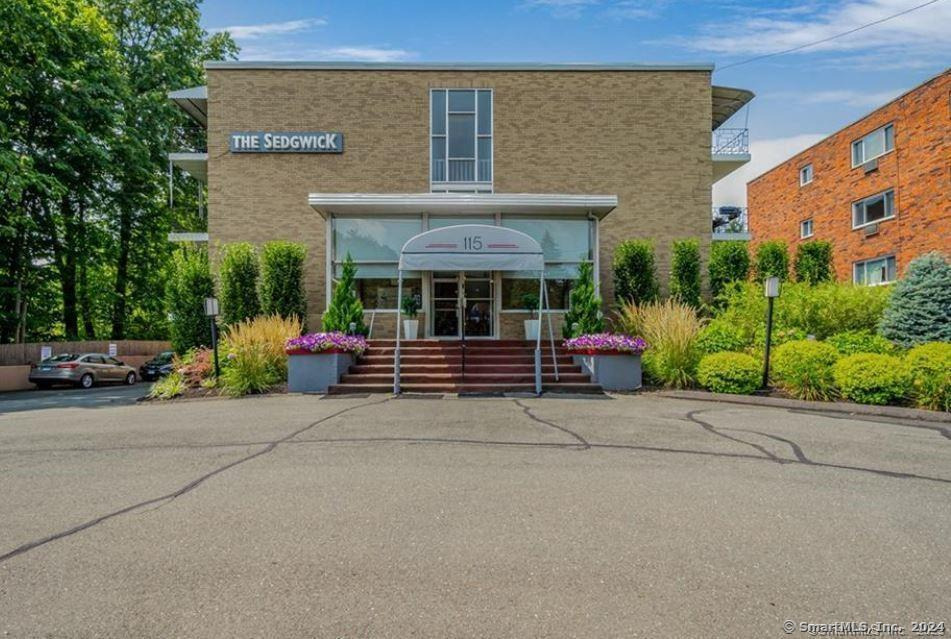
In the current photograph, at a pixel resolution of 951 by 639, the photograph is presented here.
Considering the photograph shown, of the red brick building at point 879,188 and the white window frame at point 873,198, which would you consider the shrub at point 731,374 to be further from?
the white window frame at point 873,198

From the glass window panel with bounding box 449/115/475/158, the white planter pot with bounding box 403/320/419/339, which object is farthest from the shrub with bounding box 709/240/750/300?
the white planter pot with bounding box 403/320/419/339

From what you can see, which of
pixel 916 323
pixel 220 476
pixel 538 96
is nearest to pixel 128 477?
pixel 220 476

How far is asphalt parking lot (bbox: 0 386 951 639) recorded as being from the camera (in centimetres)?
304

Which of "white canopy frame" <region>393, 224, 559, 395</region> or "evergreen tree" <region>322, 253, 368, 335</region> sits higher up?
"white canopy frame" <region>393, 224, 559, 395</region>

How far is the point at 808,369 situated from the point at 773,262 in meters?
8.50

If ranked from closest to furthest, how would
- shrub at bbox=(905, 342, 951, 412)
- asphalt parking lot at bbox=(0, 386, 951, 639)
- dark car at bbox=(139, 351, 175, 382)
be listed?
asphalt parking lot at bbox=(0, 386, 951, 639)
shrub at bbox=(905, 342, 951, 412)
dark car at bbox=(139, 351, 175, 382)

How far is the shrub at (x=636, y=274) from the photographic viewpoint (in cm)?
1664

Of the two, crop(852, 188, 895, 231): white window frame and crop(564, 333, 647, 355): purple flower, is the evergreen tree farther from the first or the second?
crop(852, 188, 895, 231): white window frame

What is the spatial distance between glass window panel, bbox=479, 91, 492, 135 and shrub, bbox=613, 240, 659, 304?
6282mm

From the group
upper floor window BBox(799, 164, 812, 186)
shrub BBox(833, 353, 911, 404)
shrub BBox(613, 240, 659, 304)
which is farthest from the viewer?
upper floor window BBox(799, 164, 812, 186)

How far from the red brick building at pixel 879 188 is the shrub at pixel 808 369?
12.5 metres

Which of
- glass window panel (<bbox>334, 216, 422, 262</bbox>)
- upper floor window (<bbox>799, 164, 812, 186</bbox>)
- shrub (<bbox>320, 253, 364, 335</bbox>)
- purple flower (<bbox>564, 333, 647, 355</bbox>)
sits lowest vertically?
purple flower (<bbox>564, 333, 647, 355</bbox>)

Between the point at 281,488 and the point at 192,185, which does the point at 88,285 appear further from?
the point at 281,488

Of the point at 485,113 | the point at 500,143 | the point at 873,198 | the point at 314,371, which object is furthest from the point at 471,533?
the point at 873,198
